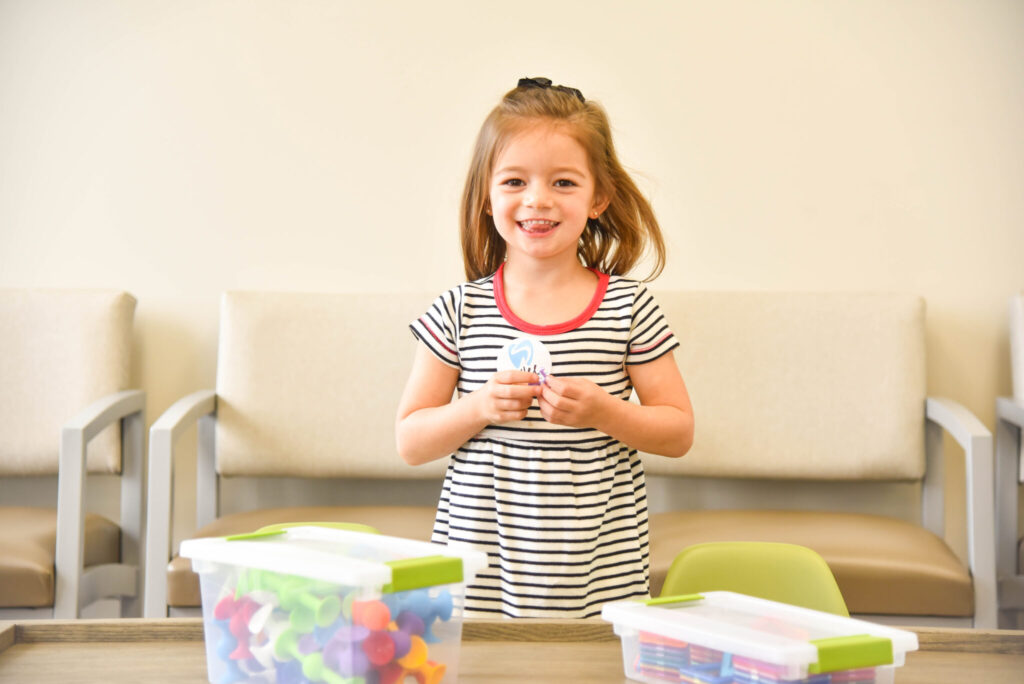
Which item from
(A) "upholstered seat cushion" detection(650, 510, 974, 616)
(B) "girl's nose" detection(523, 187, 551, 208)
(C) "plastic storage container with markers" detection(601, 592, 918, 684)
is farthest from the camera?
(A) "upholstered seat cushion" detection(650, 510, 974, 616)

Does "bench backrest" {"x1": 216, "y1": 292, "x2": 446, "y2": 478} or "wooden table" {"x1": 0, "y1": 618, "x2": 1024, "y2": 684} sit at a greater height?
"bench backrest" {"x1": 216, "y1": 292, "x2": 446, "y2": 478}

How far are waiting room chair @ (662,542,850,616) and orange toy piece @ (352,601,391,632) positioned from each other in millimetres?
579

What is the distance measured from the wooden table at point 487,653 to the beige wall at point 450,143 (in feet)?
5.40

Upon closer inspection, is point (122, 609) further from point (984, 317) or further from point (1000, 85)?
point (1000, 85)

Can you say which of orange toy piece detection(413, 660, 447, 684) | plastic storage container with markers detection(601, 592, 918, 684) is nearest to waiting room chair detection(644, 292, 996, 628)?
plastic storage container with markers detection(601, 592, 918, 684)

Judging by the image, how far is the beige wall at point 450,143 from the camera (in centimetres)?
244

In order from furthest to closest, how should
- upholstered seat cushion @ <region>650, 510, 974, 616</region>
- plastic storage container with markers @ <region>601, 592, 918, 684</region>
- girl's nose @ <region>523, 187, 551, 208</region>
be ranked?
upholstered seat cushion @ <region>650, 510, 974, 616</region>
girl's nose @ <region>523, 187, 551, 208</region>
plastic storage container with markers @ <region>601, 592, 918, 684</region>

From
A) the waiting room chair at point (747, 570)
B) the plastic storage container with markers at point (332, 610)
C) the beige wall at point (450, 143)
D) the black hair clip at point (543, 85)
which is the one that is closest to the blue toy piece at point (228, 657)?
the plastic storage container with markers at point (332, 610)

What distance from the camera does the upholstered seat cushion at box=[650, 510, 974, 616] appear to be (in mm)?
1847

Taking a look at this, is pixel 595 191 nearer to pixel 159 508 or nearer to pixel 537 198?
pixel 537 198

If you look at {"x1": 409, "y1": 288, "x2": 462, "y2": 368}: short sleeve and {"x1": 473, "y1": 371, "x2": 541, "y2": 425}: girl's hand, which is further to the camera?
{"x1": 409, "y1": 288, "x2": 462, "y2": 368}: short sleeve

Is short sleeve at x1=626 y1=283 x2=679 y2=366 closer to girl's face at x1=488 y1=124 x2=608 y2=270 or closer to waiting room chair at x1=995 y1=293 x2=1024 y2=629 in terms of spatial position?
girl's face at x1=488 y1=124 x2=608 y2=270

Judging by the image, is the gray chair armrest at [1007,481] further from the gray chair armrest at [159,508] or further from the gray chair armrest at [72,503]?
the gray chair armrest at [72,503]

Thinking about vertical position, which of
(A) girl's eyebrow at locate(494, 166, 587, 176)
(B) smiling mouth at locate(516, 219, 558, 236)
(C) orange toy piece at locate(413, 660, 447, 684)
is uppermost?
(A) girl's eyebrow at locate(494, 166, 587, 176)
